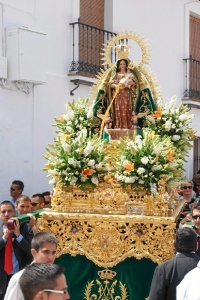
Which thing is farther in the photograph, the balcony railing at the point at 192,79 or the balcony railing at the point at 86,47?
the balcony railing at the point at 192,79

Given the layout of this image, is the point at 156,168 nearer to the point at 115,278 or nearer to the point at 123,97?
the point at 115,278

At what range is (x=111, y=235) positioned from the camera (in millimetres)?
6332

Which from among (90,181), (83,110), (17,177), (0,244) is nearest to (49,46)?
(17,177)

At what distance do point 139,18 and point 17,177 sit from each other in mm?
4554

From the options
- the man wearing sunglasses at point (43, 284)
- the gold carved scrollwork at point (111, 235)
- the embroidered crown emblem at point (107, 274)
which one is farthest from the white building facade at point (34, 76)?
the man wearing sunglasses at point (43, 284)

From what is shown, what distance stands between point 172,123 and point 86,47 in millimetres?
4368

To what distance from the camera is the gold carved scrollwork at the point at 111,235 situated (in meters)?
6.25

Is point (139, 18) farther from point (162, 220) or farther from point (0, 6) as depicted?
point (162, 220)

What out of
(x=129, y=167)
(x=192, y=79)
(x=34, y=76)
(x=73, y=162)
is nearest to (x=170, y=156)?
(x=129, y=167)

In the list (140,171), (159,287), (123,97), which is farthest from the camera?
(123,97)

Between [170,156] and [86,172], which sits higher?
[170,156]

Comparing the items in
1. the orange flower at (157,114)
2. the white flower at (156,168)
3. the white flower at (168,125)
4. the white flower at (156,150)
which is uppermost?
the orange flower at (157,114)

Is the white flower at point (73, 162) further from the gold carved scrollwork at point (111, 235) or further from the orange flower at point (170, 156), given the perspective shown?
the orange flower at point (170, 156)

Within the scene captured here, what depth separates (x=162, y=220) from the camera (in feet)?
20.5
